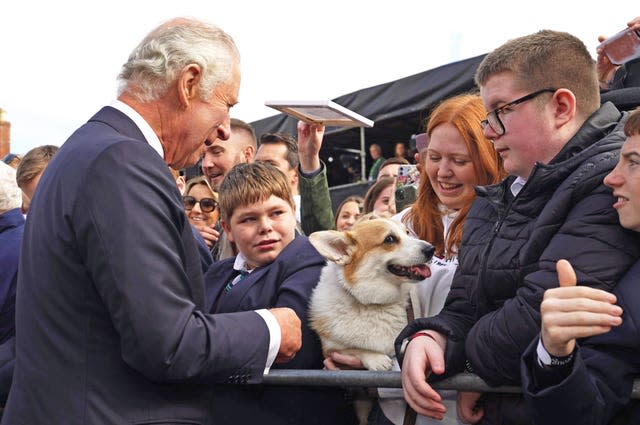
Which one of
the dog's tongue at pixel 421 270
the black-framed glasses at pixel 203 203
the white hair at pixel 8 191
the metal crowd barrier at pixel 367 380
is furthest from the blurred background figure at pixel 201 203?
the metal crowd barrier at pixel 367 380

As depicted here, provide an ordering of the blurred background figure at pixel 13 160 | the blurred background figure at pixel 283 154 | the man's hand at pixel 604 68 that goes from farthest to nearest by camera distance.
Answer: the blurred background figure at pixel 13 160
the blurred background figure at pixel 283 154
the man's hand at pixel 604 68

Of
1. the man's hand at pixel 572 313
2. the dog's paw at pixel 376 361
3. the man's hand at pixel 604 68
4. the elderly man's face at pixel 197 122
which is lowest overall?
the dog's paw at pixel 376 361

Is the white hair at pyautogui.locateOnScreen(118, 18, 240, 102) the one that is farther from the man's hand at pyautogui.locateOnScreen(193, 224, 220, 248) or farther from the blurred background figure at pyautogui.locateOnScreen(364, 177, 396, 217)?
the blurred background figure at pyautogui.locateOnScreen(364, 177, 396, 217)

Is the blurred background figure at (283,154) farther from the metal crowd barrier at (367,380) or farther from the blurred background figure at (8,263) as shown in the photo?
the metal crowd barrier at (367,380)

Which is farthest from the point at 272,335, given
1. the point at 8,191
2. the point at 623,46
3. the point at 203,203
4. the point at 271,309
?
the point at 203,203

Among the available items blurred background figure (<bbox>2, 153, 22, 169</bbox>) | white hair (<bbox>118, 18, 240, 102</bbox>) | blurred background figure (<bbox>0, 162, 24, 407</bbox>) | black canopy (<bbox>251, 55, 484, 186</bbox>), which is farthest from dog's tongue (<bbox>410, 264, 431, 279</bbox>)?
blurred background figure (<bbox>2, 153, 22, 169</bbox>)

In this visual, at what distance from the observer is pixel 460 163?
10.8 ft

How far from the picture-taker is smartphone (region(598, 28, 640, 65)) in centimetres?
309

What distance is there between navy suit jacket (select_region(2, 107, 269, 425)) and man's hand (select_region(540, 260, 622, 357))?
898 mm

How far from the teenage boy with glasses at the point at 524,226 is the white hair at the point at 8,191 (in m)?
2.73

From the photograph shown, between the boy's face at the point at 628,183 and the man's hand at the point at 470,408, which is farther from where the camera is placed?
the man's hand at the point at 470,408

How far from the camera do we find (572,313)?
1.74 m

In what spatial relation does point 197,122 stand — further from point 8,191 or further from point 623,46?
point 8,191

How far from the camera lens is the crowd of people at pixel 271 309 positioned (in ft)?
6.32
